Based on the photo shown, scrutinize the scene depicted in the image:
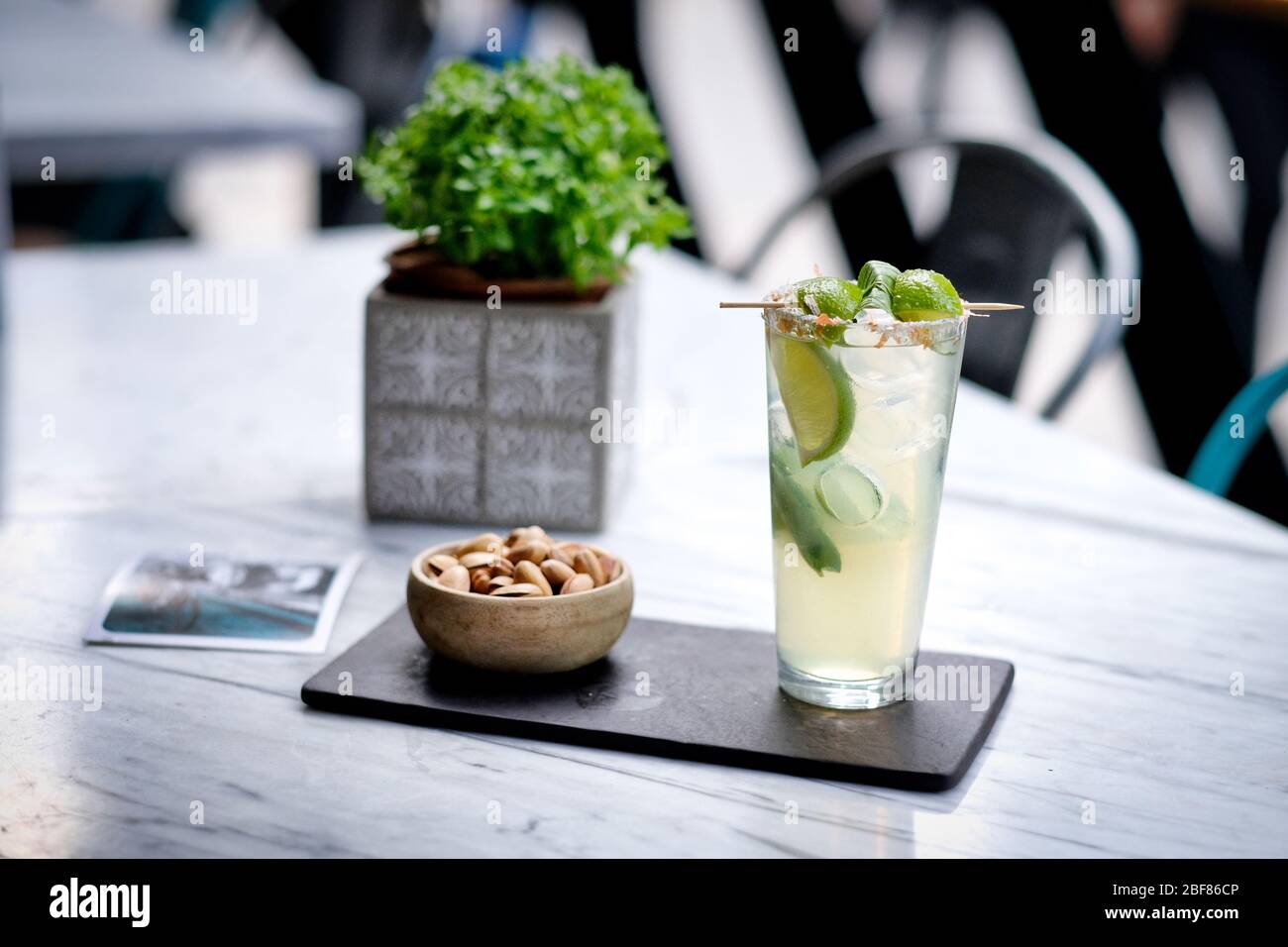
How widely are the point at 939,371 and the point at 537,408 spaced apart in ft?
1.60

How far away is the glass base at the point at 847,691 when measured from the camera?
1.00 meters

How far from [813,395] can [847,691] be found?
0.65ft

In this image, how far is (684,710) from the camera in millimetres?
996

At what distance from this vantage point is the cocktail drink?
93 centimetres

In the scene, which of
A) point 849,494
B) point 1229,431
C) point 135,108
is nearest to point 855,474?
point 849,494

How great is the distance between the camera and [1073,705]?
1.05m

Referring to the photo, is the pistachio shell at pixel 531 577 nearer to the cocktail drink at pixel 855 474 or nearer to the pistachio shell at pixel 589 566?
the pistachio shell at pixel 589 566

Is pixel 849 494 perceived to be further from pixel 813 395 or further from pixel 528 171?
pixel 528 171

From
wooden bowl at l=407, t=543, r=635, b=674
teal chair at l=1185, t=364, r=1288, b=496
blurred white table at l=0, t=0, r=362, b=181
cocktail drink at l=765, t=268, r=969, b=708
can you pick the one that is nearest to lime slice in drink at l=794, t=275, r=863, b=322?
cocktail drink at l=765, t=268, r=969, b=708

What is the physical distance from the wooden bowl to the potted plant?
0.34m

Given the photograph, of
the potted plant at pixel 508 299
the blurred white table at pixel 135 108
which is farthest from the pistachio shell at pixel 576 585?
the blurred white table at pixel 135 108

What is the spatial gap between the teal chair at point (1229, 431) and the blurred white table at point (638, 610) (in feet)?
0.29
